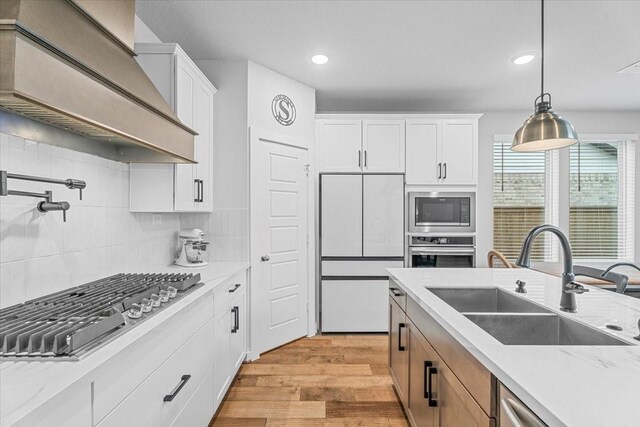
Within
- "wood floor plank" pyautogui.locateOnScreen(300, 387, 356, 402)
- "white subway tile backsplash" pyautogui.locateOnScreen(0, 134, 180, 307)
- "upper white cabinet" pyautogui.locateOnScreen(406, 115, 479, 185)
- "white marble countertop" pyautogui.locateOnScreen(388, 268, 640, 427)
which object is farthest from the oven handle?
"white subway tile backsplash" pyautogui.locateOnScreen(0, 134, 180, 307)

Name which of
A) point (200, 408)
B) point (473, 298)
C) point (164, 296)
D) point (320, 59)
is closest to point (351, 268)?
point (473, 298)

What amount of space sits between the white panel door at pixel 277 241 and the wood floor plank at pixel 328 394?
77 centimetres

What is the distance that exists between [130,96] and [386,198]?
288 cm

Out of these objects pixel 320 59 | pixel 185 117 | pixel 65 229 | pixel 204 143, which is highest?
pixel 320 59

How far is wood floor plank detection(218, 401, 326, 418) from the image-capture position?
90.3 inches

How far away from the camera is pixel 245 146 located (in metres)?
3.18

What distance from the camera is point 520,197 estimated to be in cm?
468

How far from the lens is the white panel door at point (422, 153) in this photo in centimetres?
393

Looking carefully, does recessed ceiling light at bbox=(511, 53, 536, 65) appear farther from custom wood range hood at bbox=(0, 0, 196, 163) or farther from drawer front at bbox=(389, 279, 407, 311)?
custom wood range hood at bbox=(0, 0, 196, 163)

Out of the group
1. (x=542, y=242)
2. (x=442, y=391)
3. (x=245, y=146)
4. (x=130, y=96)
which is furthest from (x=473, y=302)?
(x=542, y=242)

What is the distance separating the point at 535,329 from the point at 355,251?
239 centimetres

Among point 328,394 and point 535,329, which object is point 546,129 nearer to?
point 535,329

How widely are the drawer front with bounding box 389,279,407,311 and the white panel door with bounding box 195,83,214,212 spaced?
5.31 feet

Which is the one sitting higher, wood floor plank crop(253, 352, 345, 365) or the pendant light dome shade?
the pendant light dome shade
